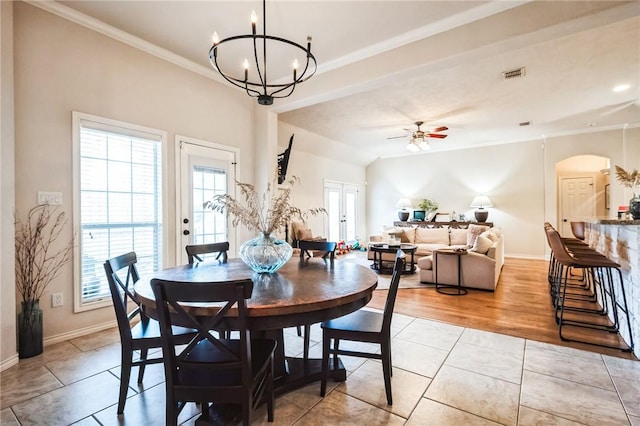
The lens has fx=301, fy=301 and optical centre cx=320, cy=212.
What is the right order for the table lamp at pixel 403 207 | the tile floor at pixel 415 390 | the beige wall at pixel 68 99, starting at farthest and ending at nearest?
1. the table lamp at pixel 403 207
2. the beige wall at pixel 68 99
3. the tile floor at pixel 415 390

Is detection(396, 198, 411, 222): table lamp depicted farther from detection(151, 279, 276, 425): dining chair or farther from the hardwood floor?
detection(151, 279, 276, 425): dining chair

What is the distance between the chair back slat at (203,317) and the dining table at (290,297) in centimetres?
4

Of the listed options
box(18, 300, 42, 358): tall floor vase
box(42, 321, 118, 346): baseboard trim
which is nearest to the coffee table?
box(42, 321, 118, 346): baseboard trim

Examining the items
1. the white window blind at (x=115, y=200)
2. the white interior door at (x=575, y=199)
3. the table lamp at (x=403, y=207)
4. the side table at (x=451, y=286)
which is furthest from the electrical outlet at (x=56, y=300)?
the white interior door at (x=575, y=199)

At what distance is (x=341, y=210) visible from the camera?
344 inches

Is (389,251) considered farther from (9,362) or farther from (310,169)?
(9,362)

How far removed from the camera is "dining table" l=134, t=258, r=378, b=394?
1384mm

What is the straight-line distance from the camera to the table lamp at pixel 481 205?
7499 millimetres

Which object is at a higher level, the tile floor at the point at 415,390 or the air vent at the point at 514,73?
the air vent at the point at 514,73

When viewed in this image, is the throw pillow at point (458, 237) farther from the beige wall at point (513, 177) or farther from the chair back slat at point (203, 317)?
the chair back slat at point (203, 317)

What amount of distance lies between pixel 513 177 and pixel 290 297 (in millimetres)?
8002

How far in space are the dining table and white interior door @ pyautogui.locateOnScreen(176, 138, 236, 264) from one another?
59.1 inches

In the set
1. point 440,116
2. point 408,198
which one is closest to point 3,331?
point 440,116

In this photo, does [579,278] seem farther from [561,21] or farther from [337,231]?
[337,231]
